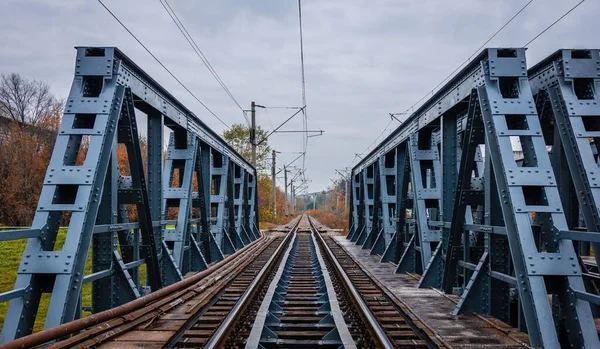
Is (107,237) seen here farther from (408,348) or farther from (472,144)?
(472,144)

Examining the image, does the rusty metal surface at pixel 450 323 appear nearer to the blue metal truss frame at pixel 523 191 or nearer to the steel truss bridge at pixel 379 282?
the steel truss bridge at pixel 379 282

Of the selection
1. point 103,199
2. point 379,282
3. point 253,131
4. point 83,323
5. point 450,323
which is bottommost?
point 450,323

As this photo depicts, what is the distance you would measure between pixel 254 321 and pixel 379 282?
4441mm

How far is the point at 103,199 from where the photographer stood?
278 inches

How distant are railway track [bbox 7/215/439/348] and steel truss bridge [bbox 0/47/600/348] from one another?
1.1 inches

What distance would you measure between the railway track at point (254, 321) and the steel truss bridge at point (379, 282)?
1.1 inches

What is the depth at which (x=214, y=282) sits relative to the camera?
10133mm

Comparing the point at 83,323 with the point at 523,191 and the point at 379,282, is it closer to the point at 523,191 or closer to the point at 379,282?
the point at 523,191

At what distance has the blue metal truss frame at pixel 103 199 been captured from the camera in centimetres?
538

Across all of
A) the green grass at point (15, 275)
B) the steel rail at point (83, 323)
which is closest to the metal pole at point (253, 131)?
the green grass at point (15, 275)

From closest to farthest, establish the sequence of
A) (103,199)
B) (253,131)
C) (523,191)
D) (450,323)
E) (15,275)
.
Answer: (523,191) < (450,323) < (103,199) < (15,275) < (253,131)

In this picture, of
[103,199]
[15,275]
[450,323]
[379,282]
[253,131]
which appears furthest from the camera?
[253,131]

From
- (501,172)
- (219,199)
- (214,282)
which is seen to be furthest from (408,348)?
(219,199)

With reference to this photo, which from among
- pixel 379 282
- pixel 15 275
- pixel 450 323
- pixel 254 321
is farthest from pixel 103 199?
pixel 15 275
